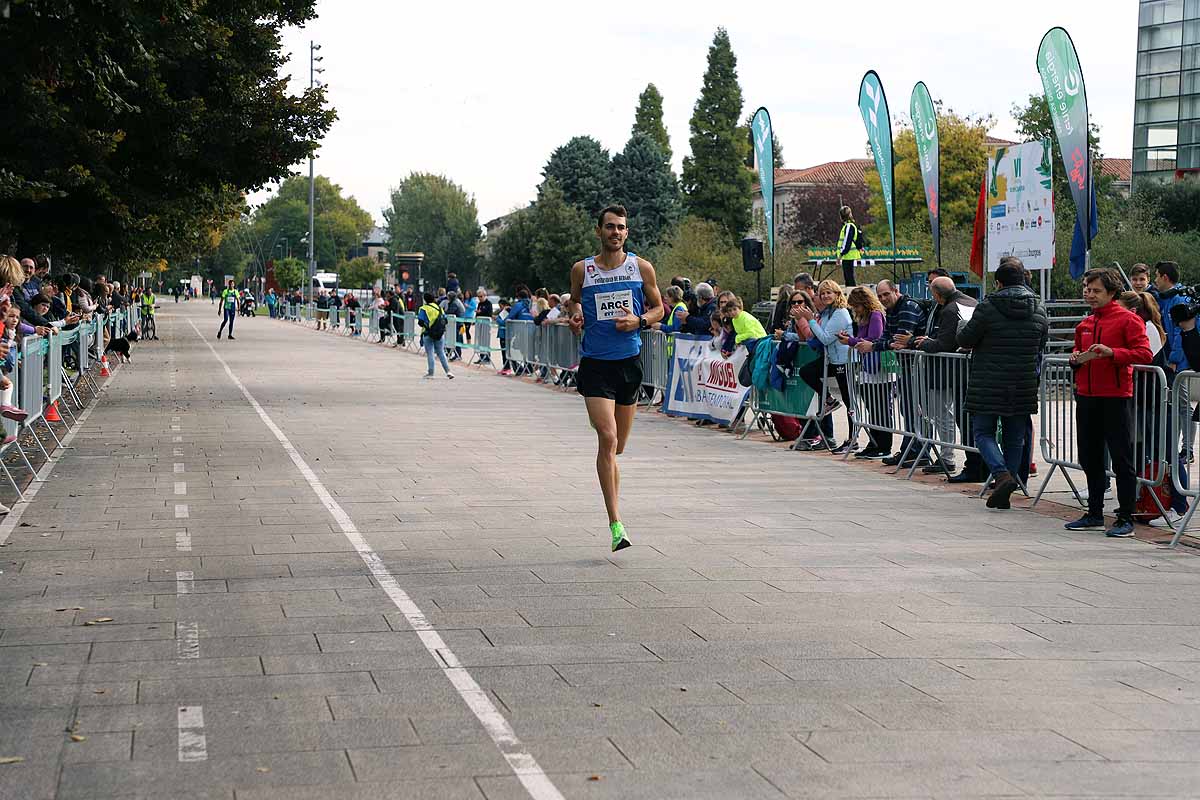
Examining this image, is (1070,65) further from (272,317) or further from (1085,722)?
(272,317)

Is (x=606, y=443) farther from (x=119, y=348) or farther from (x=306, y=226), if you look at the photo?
(x=306, y=226)

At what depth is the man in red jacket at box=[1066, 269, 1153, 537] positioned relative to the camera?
9656 mm

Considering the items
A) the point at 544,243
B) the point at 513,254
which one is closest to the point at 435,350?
the point at 544,243

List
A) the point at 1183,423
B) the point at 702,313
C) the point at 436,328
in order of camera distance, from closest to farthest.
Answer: the point at 1183,423 < the point at 702,313 < the point at 436,328

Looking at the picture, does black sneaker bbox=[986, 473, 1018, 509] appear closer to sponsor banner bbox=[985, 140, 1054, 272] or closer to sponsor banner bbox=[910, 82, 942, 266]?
sponsor banner bbox=[985, 140, 1054, 272]

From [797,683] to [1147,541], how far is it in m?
4.72

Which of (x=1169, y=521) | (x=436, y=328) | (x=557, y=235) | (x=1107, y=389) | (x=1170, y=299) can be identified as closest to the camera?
(x=1107, y=389)

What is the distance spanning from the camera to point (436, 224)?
13575 cm

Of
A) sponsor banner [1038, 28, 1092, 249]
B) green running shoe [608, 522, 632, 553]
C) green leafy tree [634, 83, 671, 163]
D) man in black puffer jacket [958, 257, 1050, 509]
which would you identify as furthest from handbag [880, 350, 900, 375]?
green leafy tree [634, 83, 671, 163]

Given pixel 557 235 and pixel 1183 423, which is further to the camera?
pixel 557 235

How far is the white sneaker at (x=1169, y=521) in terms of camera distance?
32.7ft

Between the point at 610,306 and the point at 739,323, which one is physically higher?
the point at 610,306

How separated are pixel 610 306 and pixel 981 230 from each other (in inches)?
807

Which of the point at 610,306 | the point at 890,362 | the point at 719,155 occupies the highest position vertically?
the point at 719,155
